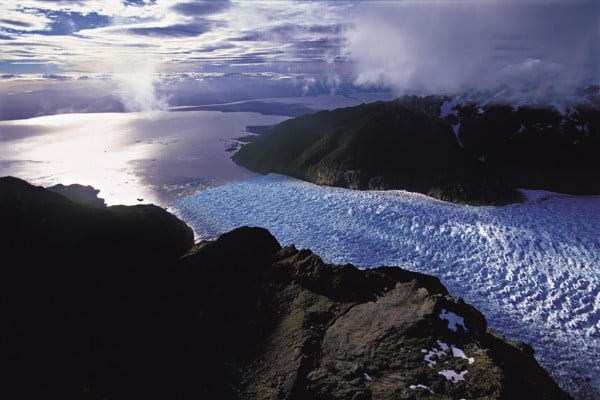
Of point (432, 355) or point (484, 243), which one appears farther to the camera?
point (484, 243)

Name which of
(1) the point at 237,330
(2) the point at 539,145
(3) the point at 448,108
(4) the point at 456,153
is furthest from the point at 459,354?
(3) the point at 448,108

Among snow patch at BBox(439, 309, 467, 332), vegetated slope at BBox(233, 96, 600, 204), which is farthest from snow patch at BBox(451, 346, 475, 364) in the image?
vegetated slope at BBox(233, 96, 600, 204)

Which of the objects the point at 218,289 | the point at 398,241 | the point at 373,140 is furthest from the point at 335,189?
the point at 218,289

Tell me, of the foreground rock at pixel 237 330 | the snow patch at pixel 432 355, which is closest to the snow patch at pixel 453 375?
the foreground rock at pixel 237 330

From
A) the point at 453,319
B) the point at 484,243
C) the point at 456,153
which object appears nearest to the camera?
the point at 453,319

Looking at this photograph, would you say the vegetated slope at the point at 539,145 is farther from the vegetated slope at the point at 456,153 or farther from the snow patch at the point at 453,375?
the snow patch at the point at 453,375

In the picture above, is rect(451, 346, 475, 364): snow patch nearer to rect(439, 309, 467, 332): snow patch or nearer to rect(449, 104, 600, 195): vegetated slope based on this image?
rect(439, 309, 467, 332): snow patch

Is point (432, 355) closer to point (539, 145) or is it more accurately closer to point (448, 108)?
point (539, 145)

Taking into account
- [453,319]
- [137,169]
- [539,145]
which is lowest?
[137,169]

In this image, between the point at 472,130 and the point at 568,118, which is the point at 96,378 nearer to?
the point at 472,130
